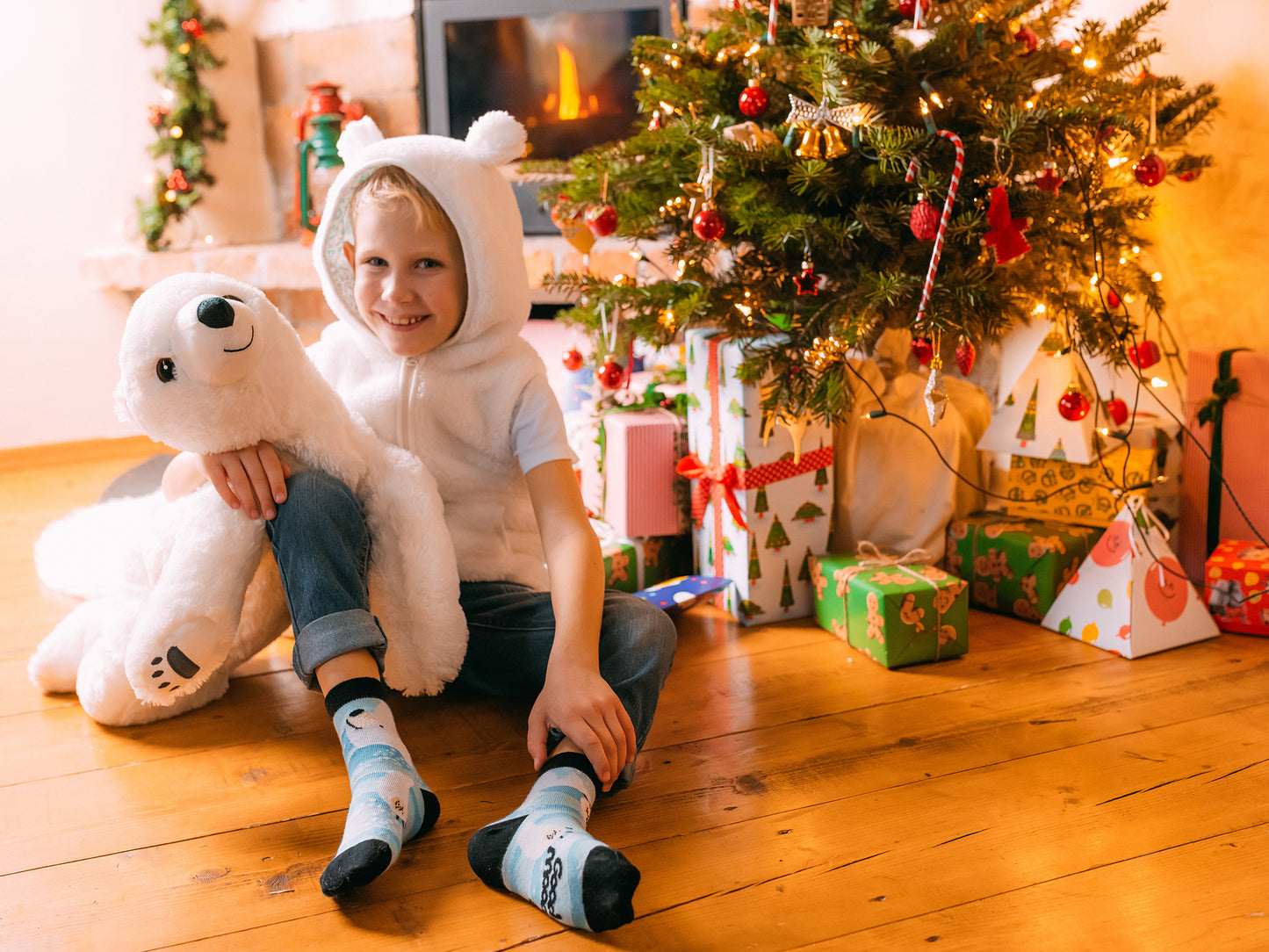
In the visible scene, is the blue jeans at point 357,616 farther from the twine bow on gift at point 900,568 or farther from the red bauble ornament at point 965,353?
the red bauble ornament at point 965,353

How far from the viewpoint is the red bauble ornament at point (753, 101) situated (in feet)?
4.24

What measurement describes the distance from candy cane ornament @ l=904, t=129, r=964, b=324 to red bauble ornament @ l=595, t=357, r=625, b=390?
46cm

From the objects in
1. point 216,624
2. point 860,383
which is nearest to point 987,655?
point 860,383

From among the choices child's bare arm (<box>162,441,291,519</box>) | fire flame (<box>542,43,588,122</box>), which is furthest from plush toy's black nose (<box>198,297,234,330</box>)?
fire flame (<box>542,43,588,122</box>)

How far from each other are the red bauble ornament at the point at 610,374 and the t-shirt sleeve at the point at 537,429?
357 mm

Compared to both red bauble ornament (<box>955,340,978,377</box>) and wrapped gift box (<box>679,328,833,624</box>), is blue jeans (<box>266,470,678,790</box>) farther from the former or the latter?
red bauble ornament (<box>955,340,978,377</box>)

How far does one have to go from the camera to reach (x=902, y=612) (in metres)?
1.26

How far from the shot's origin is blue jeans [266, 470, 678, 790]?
96 cm

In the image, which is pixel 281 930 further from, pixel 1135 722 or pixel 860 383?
pixel 860 383

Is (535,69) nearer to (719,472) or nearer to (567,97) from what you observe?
(567,97)

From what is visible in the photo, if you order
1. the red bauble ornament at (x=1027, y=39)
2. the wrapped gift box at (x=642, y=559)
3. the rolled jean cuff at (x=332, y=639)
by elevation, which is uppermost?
the red bauble ornament at (x=1027, y=39)

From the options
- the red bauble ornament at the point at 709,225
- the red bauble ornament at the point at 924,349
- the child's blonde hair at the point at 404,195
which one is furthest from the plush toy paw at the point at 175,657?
the red bauble ornament at the point at 924,349

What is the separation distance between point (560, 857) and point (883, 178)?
86cm

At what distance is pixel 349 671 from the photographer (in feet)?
3.11
